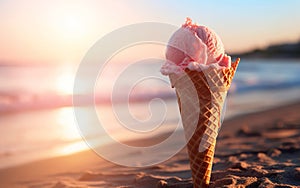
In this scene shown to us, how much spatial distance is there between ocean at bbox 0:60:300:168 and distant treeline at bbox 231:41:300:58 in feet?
95.8

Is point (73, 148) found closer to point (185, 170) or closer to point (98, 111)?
point (185, 170)

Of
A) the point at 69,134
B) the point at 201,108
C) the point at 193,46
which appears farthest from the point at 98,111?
the point at 193,46

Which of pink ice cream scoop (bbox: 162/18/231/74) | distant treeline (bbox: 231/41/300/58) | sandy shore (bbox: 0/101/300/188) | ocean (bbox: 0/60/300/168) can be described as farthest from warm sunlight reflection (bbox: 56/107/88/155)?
distant treeline (bbox: 231/41/300/58)

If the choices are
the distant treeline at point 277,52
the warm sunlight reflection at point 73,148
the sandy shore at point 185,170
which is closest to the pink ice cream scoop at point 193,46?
the sandy shore at point 185,170

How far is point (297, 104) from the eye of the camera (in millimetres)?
10719

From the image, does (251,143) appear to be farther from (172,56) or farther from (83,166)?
(172,56)

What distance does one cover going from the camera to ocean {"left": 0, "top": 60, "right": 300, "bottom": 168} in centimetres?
602

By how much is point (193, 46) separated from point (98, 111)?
5.99 m

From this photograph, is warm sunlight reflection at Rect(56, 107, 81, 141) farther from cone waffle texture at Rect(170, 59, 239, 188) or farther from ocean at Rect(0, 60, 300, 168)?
cone waffle texture at Rect(170, 59, 239, 188)

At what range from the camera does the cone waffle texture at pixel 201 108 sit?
3.11 meters

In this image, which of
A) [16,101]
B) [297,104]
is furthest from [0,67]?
[297,104]

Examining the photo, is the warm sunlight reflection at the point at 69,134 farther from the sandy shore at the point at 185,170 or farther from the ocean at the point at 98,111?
the sandy shore at the point at 185,170

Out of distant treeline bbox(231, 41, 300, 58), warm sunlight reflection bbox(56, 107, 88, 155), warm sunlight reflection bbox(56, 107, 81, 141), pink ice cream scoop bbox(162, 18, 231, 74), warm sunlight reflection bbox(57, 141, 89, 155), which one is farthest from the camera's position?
distant treeline bbox(231, 41, 300, 58)

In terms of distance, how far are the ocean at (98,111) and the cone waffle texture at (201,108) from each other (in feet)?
9.02
